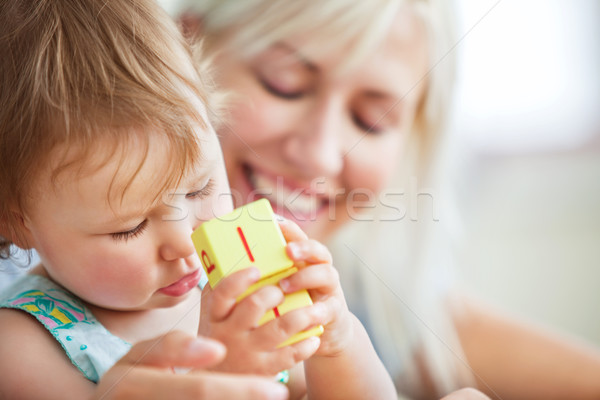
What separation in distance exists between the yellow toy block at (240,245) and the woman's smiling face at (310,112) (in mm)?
407

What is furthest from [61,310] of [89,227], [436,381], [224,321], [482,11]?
[482,11]

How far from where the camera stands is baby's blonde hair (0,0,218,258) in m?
0.49

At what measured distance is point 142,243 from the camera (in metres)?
0.51

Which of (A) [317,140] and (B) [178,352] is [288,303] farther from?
(A) [317,140]

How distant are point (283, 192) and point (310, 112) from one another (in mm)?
139

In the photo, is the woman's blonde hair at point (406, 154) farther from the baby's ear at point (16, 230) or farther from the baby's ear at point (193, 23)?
the baby's ear at point (16, 230)

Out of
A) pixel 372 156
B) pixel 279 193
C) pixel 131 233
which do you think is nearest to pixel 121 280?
pixel 131 233

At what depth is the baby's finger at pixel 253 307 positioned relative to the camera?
0.44 m

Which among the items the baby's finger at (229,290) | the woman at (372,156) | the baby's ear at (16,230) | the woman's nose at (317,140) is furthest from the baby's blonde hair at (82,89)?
the woman's nose at (317,140)

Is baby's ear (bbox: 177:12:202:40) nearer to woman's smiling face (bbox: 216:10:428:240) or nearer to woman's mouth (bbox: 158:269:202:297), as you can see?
woman's smiling face (bbox: 216:10:428:240)

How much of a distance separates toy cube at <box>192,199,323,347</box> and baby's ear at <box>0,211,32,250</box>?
214mm

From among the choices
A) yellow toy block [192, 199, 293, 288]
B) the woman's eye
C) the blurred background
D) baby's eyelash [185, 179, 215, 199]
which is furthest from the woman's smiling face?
yellow toy block [192, 199, 293, 288]

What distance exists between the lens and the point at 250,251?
0.46m

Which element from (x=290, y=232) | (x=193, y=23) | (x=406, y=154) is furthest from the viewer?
(x=406, y=154)
